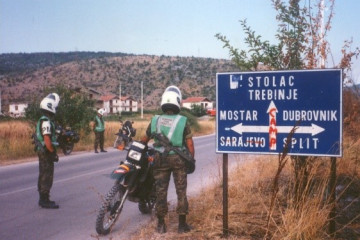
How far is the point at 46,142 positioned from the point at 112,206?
6.57 ft

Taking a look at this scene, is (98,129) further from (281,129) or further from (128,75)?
(128,75)

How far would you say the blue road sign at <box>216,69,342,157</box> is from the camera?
15.8 ft

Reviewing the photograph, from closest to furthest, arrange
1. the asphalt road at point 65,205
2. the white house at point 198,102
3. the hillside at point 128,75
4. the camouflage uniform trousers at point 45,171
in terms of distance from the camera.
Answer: the asphalt road at point 65,205 → the camouflage uniform trousers at point 45,171 → the white house at point 198,102 → the hillside at point 128,75

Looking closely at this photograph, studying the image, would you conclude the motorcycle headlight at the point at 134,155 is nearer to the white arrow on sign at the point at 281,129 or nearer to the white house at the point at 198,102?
the white arrow on sign at the point at 281,129

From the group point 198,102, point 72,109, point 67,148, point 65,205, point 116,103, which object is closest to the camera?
point 65,205

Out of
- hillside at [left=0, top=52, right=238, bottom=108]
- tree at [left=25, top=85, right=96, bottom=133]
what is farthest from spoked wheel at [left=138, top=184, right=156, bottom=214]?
hillside at [left=0, top=52, right=238, bottom=108]

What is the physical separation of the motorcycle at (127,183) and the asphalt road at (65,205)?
20 centimetres

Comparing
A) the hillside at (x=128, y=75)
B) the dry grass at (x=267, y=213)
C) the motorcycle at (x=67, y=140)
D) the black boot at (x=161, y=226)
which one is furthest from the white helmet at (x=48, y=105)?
the hillside at (x=128, y=75)

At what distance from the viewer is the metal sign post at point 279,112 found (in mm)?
4809

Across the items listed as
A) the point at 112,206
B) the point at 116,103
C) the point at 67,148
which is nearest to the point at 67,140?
the point at 67,148

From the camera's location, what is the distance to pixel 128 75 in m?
129

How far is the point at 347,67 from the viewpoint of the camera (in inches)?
292

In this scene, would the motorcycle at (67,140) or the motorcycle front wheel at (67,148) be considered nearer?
the motorcycle at (67,140)

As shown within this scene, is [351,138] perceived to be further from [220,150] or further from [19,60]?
[19,60]
